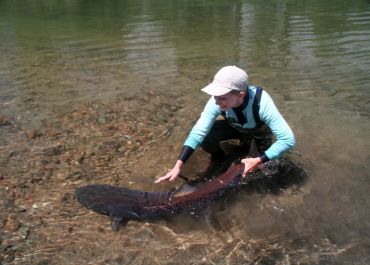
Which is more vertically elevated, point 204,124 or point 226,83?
point 226,83

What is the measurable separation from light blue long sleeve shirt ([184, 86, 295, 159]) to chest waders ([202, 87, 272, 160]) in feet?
0.37

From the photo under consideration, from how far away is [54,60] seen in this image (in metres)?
12.9

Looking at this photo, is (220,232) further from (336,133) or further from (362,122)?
(362,122)

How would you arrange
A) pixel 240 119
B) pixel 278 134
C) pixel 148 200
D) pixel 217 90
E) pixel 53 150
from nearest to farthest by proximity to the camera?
pixel 217 90 → pixel 278 134 → pixel 148 200 → pixel 240 119 → pixel 53 150

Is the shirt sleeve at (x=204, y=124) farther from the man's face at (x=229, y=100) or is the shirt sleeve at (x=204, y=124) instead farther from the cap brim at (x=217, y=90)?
the cap brim at (x=217, y=90)

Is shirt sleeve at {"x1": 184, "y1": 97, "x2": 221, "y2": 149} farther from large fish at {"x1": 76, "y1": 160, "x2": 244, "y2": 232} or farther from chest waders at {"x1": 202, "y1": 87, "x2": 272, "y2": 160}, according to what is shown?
large fish at {"x1": 76, "y1": 160, "x2": 244, "y2": 232}

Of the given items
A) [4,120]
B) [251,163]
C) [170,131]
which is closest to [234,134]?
[251,163]

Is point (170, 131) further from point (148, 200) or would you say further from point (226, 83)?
point (226, 83)

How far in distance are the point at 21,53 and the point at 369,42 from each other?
37.6 ft

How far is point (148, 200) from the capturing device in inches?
211

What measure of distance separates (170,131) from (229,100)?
2.99 metres

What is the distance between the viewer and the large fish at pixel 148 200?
527 centimetres

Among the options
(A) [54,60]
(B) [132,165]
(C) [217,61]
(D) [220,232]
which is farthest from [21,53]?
(D) [220,232]

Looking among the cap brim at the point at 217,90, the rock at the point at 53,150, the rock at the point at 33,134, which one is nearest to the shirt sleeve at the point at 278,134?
the cap brim at the point at 217,90
